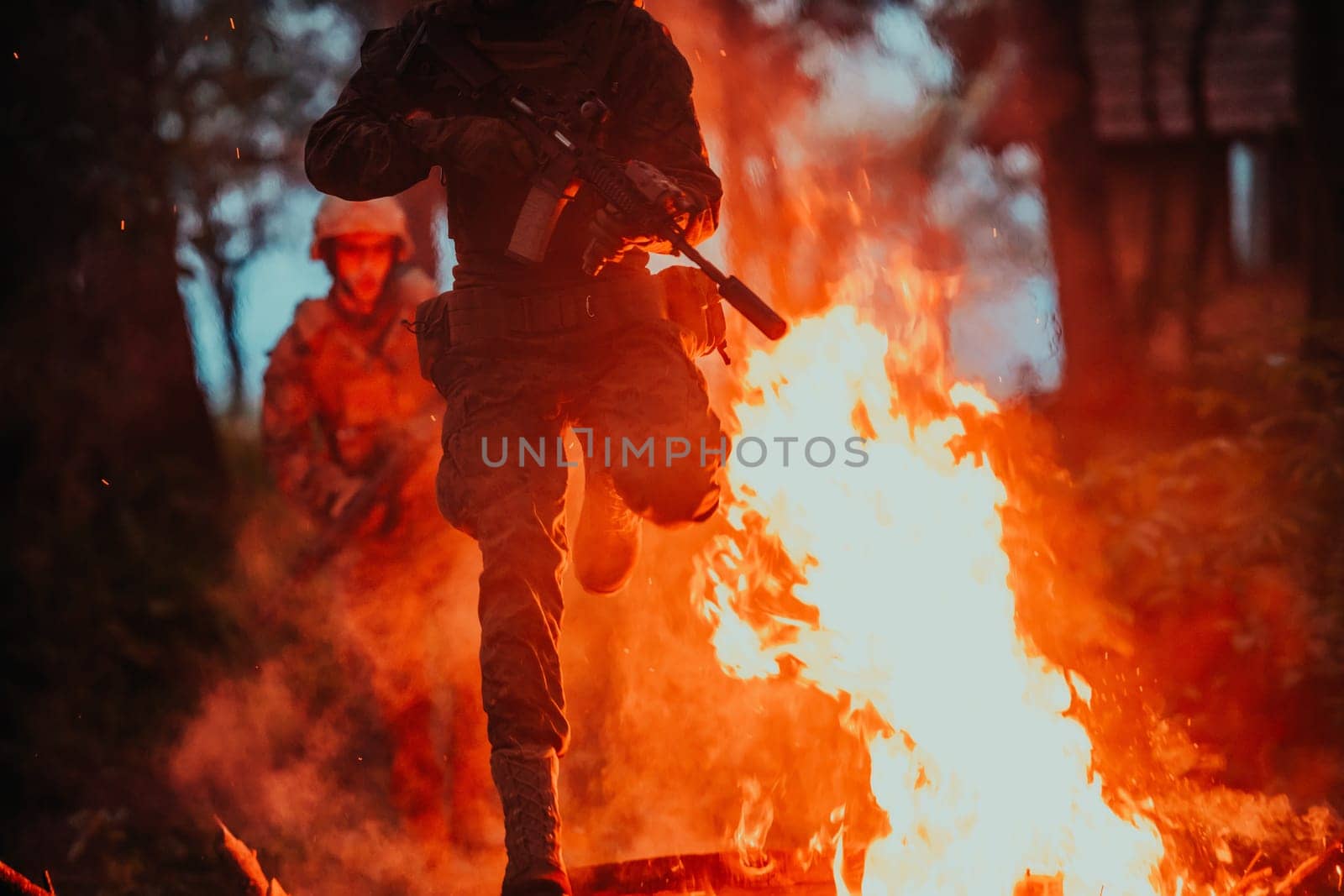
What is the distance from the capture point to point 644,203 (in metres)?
3.03

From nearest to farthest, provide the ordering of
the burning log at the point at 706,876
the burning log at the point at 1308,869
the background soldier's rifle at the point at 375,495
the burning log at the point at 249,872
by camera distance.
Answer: the burning log at the point at 1308,869 < the burning log at the point at 249,872 < the burning log at the point at 706,876 < the background soldier's rifle at the point at 375,495

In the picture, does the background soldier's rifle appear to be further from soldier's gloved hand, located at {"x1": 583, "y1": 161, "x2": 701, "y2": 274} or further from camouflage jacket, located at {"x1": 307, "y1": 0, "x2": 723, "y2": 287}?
soldier's gloved hand, located at {"x1": 583, "y1": 161, "x2": 701, "y2": 274}

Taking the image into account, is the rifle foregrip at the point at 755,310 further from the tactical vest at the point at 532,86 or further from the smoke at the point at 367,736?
the smoke at the point at 367,736

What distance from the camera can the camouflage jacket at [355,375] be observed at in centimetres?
580

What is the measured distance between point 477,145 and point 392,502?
9.87ft

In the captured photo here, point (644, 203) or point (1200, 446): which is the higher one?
point (644, 203)

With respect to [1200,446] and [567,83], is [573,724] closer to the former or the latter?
[567,83]

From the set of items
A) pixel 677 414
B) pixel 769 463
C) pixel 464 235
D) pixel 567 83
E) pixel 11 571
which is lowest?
pixel 11 571

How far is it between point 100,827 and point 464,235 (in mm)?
3927

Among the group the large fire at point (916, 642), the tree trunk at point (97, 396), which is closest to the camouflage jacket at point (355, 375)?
the tree trunk at point (97, 396)

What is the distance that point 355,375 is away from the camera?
5820 millimetres

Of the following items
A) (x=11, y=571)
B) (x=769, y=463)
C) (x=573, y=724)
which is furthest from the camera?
(x=11, y=571)

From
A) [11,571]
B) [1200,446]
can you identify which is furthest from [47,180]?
[1200,446]

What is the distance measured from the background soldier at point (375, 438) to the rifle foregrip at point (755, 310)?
3017 millimetres
